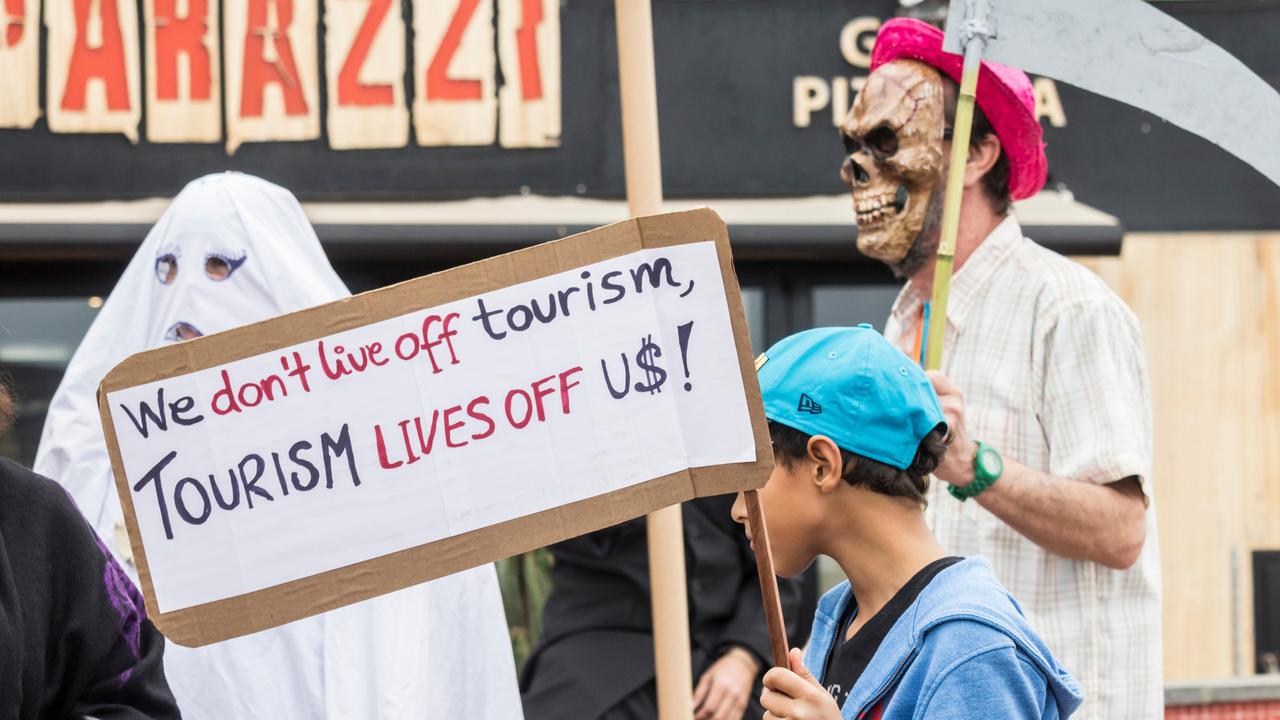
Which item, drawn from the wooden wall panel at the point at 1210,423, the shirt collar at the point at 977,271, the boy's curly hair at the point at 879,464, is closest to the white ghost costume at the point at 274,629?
the shirt collar at the point at 977,271

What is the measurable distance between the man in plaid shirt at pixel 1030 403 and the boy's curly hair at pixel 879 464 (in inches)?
17.8

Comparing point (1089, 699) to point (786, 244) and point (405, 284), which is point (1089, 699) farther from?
point (786, 244)

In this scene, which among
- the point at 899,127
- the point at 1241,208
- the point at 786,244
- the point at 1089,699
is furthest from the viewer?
the point at 1241,208

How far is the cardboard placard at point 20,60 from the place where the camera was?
6887 mm

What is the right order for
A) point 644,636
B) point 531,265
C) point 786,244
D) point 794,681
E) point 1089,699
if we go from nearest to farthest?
1. point 794,681
2. point 531,265
3. point 1089,699
4. point 644,636
5. point 786,244

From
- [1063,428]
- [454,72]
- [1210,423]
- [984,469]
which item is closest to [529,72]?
[454,72]

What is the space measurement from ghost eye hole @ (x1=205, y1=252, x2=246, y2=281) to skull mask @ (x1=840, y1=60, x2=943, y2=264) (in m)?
1.34

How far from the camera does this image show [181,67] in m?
6.94

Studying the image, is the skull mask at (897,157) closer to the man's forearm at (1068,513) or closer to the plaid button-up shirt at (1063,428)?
the plaid button-up shirt at (1063,428)

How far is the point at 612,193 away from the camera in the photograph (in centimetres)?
708

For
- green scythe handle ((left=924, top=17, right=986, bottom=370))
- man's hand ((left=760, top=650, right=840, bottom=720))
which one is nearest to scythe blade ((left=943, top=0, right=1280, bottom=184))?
green scythe handle ((left=924, top=17, right=986, bottom=370))

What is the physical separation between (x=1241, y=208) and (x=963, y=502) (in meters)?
4.61

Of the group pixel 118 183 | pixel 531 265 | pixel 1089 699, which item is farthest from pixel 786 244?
pixel 531 265

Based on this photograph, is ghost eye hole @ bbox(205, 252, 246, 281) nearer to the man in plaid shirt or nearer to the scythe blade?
the man in plaid shirt
